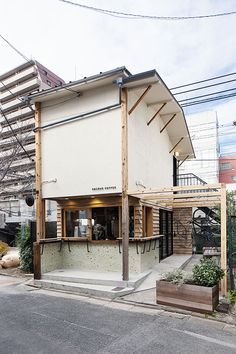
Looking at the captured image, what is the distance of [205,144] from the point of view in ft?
122

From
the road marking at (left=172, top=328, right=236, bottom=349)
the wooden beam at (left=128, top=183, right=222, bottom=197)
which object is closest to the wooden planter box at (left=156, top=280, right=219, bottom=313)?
the road marking at (left=172, top=328, right=236, bottom=349)

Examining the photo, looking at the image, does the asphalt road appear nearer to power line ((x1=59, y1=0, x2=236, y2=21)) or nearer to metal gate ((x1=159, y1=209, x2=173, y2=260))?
metal gate ((x1=159, y1=209, x2=173, y2=260))

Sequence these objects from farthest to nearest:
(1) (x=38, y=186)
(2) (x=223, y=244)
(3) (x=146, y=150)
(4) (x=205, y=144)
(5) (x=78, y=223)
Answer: (4) (x=205, y=144) → (3) (x=146, y=150) → (5) (x=78, y=223) → (1) (x=38, y=186) → (2) (x=223, y=244)

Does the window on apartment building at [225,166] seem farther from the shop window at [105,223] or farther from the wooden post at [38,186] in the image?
the wooden post at [38,186]

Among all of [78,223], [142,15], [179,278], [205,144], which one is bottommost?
[179,278]

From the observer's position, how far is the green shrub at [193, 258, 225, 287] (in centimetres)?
570

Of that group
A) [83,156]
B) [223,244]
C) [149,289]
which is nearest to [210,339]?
[223,244]

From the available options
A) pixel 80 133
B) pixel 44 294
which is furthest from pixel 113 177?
pixel 44 294

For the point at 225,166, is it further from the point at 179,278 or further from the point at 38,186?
the point at 179,278

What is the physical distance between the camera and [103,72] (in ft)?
25.9

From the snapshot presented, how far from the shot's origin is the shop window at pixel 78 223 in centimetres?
943

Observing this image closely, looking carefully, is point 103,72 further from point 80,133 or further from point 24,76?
point 24,76

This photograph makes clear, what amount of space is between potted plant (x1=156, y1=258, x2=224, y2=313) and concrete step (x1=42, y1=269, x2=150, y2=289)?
5.04 ft

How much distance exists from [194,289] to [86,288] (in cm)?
290
